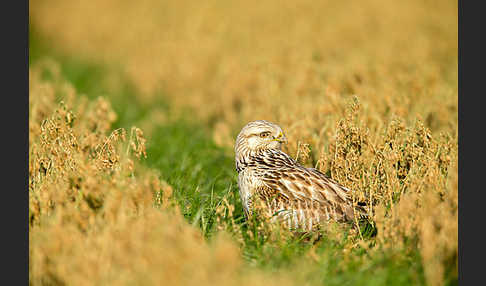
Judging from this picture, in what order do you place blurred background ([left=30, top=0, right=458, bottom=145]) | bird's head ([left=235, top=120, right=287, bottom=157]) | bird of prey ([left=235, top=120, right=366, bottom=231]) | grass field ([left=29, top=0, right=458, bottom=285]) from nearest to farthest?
grass field ([left=29, top=0, right=458, bottom=285]), bird of prey ([left=235, top=120, right=366, bottom=231]), bird's head ([left=235, top=120, right=287, bottom=157]), blurred background ([left=30, top=0, right=458, bottom=145])

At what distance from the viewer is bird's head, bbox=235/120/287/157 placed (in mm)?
5625

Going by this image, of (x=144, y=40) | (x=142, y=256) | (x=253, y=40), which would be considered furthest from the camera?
(x=144, y=40)

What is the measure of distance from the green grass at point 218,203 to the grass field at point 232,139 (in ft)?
0.07

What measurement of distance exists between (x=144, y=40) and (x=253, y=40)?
321 cm

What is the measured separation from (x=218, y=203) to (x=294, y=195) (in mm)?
757

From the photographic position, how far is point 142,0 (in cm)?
1814

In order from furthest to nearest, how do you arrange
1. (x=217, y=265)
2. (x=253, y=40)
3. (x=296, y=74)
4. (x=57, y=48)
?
1. (x=57, y=48)
2. (x=253, y=40)
3. (x=296, y=74)
4. (x=217, y=265)

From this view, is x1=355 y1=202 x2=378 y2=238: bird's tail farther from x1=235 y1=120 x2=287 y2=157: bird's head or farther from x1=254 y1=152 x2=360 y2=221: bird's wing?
x1=235 y1=120 x2=287 y2=157: bird's head

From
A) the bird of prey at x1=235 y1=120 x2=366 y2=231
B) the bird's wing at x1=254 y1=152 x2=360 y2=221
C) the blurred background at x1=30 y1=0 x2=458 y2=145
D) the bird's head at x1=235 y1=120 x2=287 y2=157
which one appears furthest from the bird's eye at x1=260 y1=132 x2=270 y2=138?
the blurred background at x1=30 y1=0 x2=458 y2=145

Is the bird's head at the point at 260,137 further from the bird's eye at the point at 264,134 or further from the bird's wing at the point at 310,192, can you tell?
the bird's wing at the point at 310,192

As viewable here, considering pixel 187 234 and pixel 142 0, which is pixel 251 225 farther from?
pixel 142 0

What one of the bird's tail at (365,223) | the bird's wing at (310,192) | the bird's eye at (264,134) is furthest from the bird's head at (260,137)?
the bird's tail at (365,223)

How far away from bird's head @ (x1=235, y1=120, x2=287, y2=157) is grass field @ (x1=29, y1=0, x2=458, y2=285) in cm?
48

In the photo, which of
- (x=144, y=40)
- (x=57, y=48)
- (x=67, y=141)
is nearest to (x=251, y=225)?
(x=67, y=141)
